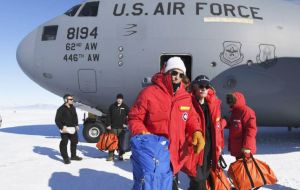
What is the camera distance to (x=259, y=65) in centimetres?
1108

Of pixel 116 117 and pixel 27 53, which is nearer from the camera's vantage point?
pixel 116 117

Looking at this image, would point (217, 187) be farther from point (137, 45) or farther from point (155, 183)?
point (137, 45)

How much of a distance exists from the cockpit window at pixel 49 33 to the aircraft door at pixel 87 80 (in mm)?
1820

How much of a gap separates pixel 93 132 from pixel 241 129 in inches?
299

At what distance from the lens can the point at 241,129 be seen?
5488mm

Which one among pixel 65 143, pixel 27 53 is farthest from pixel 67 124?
pixel 27 53

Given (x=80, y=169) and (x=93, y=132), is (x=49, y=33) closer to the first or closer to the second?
(x=93, y=132)

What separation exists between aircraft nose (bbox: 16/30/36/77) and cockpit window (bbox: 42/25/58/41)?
50 cm

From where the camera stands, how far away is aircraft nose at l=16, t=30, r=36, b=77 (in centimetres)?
1230

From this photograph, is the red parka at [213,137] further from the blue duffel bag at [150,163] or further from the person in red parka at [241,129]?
the blue duffel bag at [150,163]

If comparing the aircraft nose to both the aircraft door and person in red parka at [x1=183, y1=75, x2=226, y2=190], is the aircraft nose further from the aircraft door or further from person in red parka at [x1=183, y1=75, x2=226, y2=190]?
person in red parka at [x1=183, y1=75, x2=226, y2=190]

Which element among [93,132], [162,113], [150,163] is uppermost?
[162,113]

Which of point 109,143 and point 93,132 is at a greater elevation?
point 109,143

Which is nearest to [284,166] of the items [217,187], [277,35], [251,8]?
[217,187]
